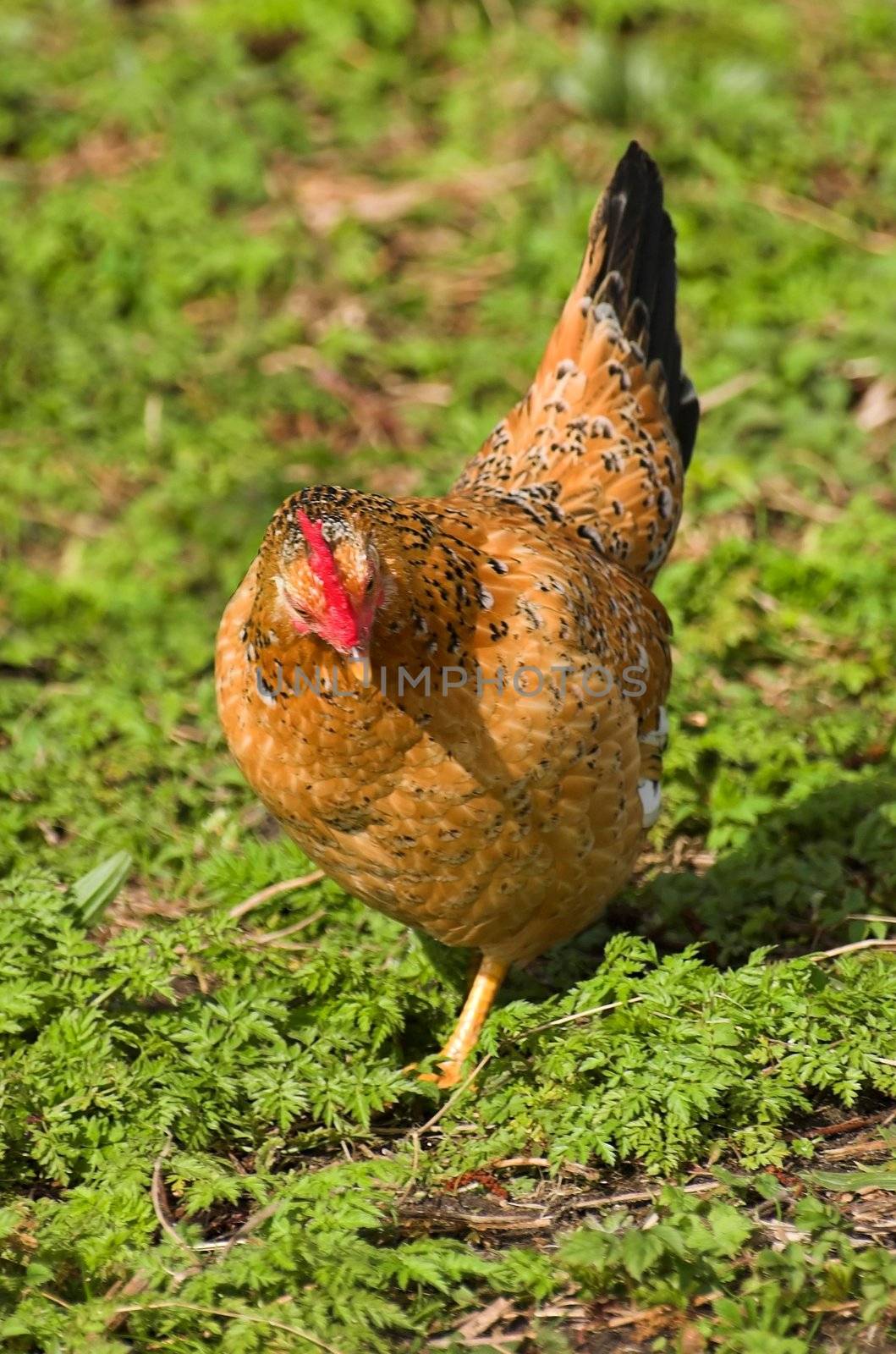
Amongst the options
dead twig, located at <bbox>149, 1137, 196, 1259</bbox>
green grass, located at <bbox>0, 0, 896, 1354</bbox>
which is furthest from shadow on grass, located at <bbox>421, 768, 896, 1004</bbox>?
dead twig, located at <bbox>149, 1137, 196, 1259</bbox>

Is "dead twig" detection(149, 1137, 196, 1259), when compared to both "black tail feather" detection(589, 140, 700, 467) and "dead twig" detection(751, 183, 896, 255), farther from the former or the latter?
"dead twig" detection(751, 183, 896, 255)

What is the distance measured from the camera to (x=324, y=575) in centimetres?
347

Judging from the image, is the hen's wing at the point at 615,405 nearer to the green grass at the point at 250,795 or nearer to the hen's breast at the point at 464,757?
the hen's breast at the point at 464,757

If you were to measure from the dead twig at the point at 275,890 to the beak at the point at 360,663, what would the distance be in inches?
61.9

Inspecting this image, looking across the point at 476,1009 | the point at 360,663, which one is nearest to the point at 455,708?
the point at 360,663

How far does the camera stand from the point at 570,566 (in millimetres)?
4414

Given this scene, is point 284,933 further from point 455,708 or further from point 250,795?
point 455,708

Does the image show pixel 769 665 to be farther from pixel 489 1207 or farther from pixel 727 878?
pixel 489 1207

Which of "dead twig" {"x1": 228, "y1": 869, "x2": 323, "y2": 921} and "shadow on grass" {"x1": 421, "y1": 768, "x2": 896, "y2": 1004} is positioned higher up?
"dead twig" {"x1": 228, "y1": 869, "x2": 323, "y2": 921}

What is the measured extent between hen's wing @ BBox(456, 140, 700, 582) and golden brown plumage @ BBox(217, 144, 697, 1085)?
25 cm

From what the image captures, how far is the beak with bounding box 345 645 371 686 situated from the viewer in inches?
138

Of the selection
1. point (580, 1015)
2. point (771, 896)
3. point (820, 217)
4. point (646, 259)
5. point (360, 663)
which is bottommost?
point (771, 896)

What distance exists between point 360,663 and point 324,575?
0.22m

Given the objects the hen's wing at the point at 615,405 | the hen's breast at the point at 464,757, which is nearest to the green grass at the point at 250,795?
the hen's breast at the point at 464,757
